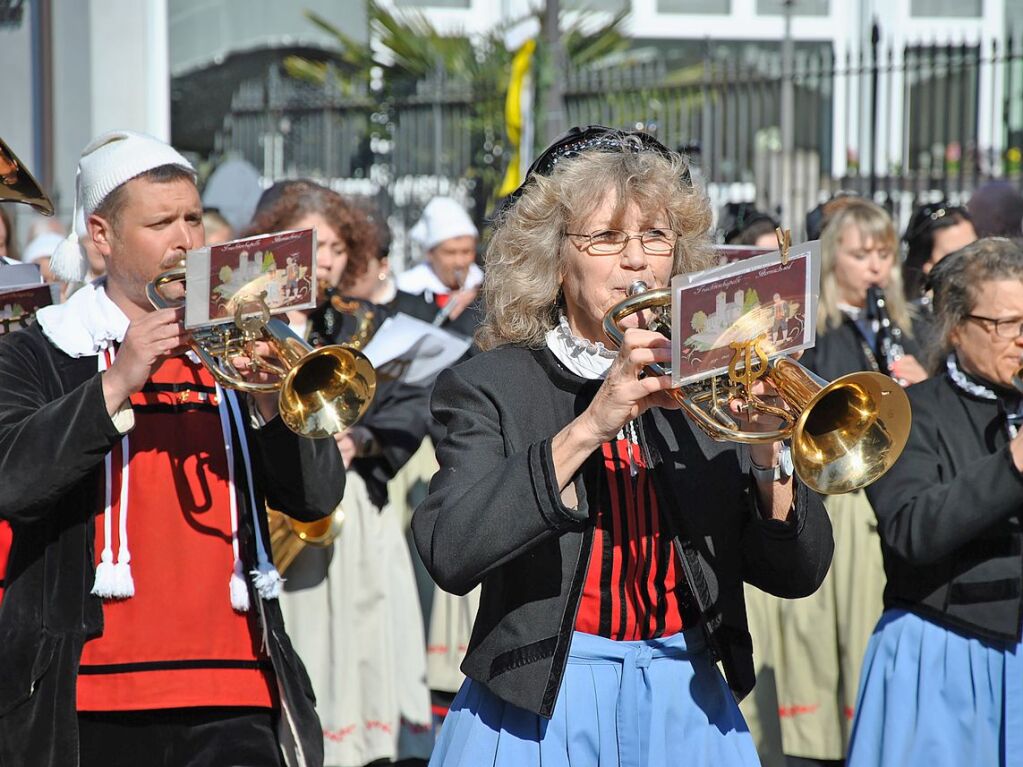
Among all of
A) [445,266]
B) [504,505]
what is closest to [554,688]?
[504,505]

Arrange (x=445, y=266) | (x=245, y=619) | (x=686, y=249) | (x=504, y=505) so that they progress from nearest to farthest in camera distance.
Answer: (x=504, y=505) → (x=686, y=249) → (x=245, y=619) → (x=445, y=266)

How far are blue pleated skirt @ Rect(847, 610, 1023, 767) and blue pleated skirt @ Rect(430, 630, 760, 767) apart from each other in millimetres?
1329

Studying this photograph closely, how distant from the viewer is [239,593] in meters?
3.50

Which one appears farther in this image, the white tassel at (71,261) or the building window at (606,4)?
the building window at (606,4)

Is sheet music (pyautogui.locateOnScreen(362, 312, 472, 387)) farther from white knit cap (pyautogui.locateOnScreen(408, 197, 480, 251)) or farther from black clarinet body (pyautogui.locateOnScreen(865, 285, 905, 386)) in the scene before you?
white knit cap (pyautogui.locateOnScreen(408, 197, 480, 251))

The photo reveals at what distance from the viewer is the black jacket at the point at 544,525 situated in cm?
264

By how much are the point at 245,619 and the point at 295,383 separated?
1.86 ft

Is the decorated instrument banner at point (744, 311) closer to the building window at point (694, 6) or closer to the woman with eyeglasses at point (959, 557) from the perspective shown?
the woman with eyeglasses at point (959, 557)

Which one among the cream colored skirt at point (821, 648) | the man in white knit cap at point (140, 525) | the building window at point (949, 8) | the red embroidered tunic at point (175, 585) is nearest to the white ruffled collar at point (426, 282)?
the cream colored skirt at point (821, 648)

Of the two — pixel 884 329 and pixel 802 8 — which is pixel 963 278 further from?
pixel 802 8

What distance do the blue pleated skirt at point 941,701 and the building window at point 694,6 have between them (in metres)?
14.4

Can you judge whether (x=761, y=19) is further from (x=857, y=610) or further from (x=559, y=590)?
(x=559, y=590)

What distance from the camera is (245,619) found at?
11.6ft

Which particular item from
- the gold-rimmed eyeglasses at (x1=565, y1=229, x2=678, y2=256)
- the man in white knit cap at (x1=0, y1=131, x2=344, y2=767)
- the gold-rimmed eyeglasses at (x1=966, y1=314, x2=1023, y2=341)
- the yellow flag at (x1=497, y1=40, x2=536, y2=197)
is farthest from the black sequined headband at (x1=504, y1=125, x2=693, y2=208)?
the yellow flag at (x1=497, y1=40, x2=536, y2=197)
